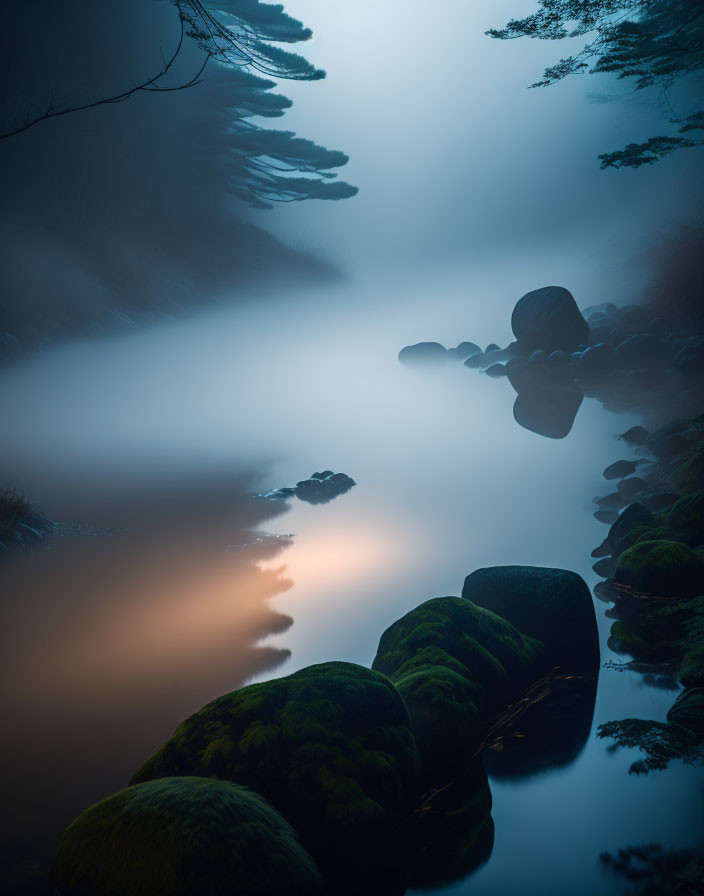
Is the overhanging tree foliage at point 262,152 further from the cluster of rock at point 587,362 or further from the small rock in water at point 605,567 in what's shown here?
the small rock in water at point 605,567

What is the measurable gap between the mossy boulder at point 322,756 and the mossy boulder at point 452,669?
288 mm

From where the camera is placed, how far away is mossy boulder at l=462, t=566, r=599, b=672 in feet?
12.8

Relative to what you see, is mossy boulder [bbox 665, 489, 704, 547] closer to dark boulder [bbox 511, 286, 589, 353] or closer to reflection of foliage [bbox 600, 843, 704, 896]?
reflection of foliage [bbox 600, 843, 704, 896]

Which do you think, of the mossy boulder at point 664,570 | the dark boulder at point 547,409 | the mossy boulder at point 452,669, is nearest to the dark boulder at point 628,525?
the mossy boulder at point 664,570

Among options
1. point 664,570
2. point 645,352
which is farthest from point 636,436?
point 664,570

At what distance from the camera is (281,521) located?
7980 mm

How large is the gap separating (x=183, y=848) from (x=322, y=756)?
0.66 m

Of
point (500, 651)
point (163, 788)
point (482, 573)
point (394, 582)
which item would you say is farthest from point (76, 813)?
point (394, 582)

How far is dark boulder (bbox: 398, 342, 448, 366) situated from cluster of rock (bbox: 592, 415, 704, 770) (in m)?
16.0

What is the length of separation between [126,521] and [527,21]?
27.5 ft

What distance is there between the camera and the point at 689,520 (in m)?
4.75

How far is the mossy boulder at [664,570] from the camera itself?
4051 mm

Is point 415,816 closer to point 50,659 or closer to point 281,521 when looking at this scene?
point 50,659

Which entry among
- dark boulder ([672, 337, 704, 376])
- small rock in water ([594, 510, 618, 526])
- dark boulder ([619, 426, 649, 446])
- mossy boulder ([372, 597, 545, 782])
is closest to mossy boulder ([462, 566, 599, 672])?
mossy boulder ([372, 597, 545, 782])
